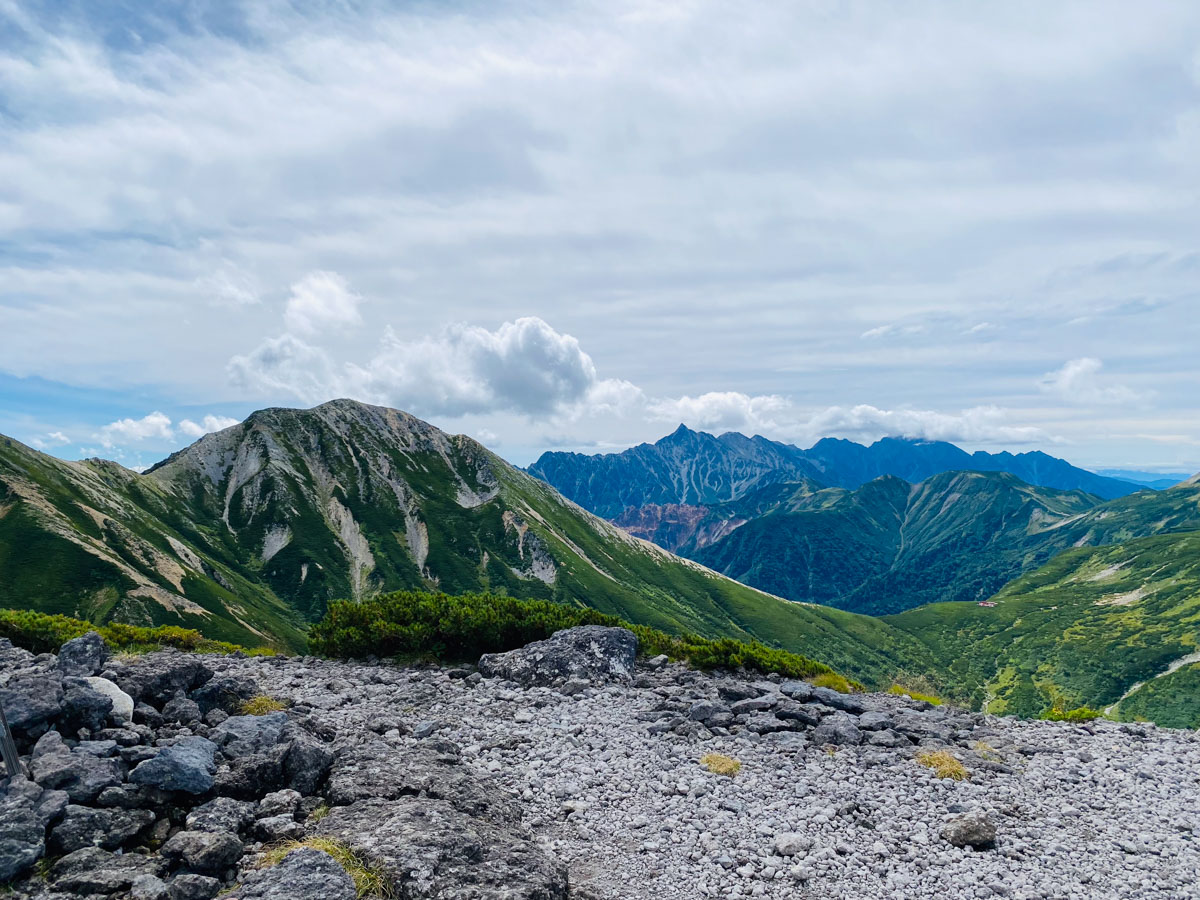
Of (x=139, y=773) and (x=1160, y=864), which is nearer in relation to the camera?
(x=139, y=773)

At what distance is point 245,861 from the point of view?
36.7ft

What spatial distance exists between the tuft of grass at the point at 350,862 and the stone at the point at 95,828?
8.11 feet

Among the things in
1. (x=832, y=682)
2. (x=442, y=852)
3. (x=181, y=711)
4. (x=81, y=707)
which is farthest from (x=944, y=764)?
(x=81, y=707)

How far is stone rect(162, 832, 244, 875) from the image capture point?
10719 mm

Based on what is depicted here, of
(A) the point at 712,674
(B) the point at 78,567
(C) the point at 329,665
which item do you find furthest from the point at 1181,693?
(B) the point at 78,567

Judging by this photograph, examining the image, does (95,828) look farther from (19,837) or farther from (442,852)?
(442,852)

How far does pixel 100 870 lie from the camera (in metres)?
10.2

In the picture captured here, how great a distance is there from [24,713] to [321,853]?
8.24 meters

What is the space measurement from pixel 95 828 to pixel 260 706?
8.32 meters

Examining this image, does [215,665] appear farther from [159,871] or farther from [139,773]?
[159,871]

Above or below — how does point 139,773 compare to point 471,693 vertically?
above

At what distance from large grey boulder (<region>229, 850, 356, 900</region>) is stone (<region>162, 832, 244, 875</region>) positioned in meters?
0.85

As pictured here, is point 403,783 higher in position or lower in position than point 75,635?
lower

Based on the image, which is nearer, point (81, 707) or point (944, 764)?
point (81, 707)
